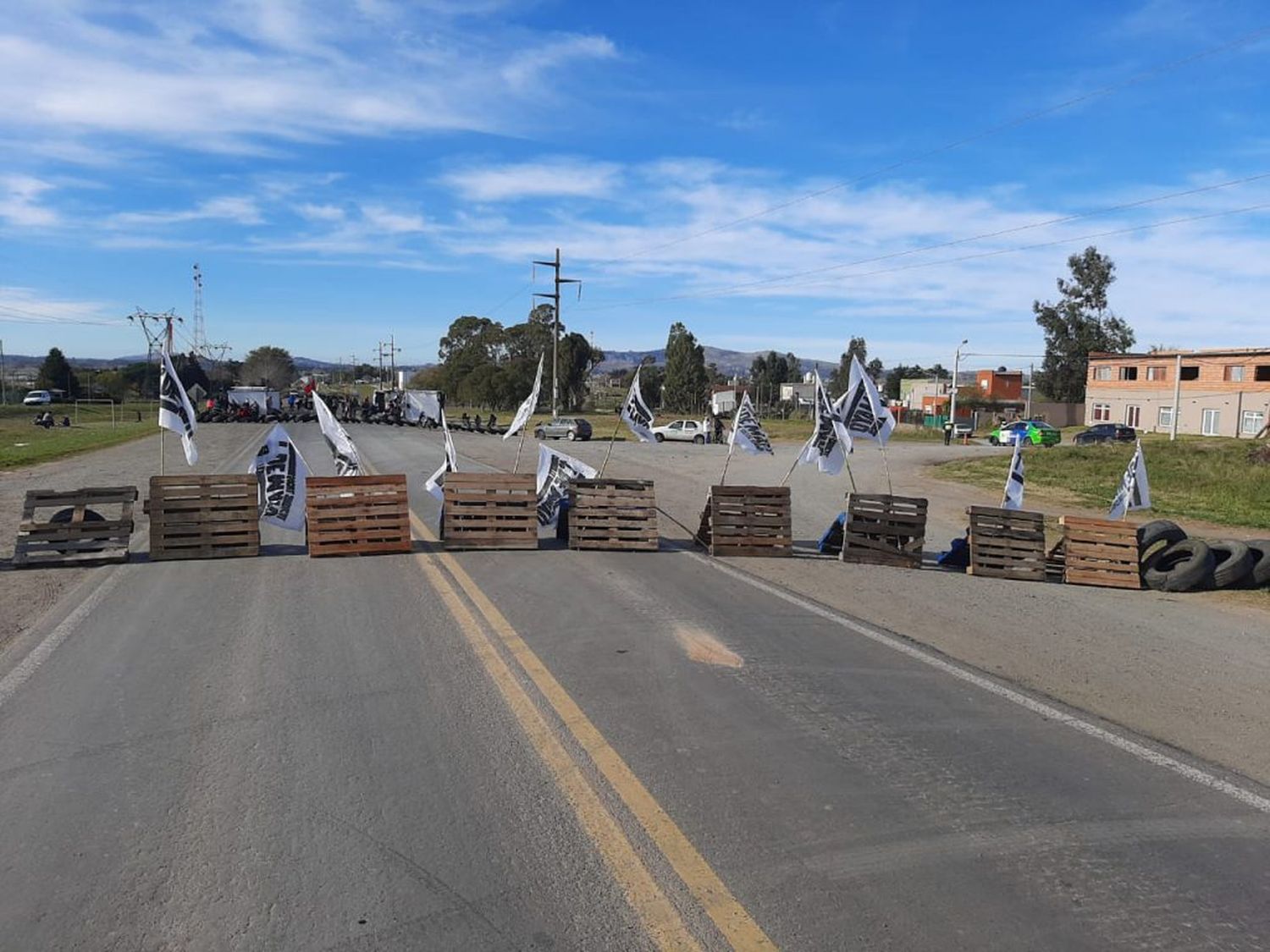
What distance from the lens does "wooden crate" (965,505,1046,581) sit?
1209 centimetres

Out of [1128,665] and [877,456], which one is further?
[877,456]

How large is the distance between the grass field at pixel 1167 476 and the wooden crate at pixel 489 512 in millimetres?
15413

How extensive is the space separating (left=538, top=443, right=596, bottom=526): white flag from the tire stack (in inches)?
287

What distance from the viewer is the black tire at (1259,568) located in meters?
11.2

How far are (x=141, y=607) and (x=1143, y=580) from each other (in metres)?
11.0

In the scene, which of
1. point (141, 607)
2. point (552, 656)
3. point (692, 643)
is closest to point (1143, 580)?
point (692, 643)

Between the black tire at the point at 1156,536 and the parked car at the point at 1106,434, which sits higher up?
the parked car at the point at 1106,434

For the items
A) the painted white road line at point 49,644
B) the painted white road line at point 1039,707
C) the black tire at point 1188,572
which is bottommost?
the painted white road line at point 49,644

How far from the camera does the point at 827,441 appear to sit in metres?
14.1

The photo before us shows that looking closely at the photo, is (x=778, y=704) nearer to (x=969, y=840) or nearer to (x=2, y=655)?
(x=969, y=840)

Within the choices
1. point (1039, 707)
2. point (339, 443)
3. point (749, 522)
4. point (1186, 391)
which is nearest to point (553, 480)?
point (749, 522)

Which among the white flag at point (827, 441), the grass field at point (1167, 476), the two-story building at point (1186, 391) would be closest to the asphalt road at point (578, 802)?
the white flag at point (827, 441)

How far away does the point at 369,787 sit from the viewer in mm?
4887

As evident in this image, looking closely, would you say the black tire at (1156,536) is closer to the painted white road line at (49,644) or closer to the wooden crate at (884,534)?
the wooden crate at (884,534)
